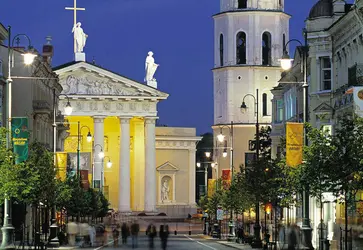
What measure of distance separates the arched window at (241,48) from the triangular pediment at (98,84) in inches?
448

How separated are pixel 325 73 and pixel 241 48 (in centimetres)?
8342

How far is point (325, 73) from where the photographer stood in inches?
3093

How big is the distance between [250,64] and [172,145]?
19321 millimetres

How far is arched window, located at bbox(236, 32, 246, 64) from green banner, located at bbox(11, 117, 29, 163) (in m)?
108

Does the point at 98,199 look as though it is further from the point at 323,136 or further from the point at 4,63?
the point at 323,136

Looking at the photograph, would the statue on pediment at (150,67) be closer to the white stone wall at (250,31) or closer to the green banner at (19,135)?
the white stone wall at (250,31)

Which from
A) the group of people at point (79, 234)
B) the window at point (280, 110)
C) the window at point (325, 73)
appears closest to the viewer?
the group of people at point (79, 234)

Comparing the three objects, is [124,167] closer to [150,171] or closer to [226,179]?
[150,171]

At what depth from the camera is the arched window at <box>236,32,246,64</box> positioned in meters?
161

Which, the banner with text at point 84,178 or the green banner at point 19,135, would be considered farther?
the banner with text at point 84,178

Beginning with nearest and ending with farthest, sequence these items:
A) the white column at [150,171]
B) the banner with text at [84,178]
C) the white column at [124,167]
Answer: the banner with text at [84,178]
the white column at [124,167]
the white column at [150,171]

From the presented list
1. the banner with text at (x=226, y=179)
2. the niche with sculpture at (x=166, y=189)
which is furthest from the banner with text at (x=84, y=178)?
the niche with sculpture at (x=166, y=189)

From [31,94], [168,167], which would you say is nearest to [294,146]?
[31,94]

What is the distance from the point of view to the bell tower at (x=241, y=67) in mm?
159500
